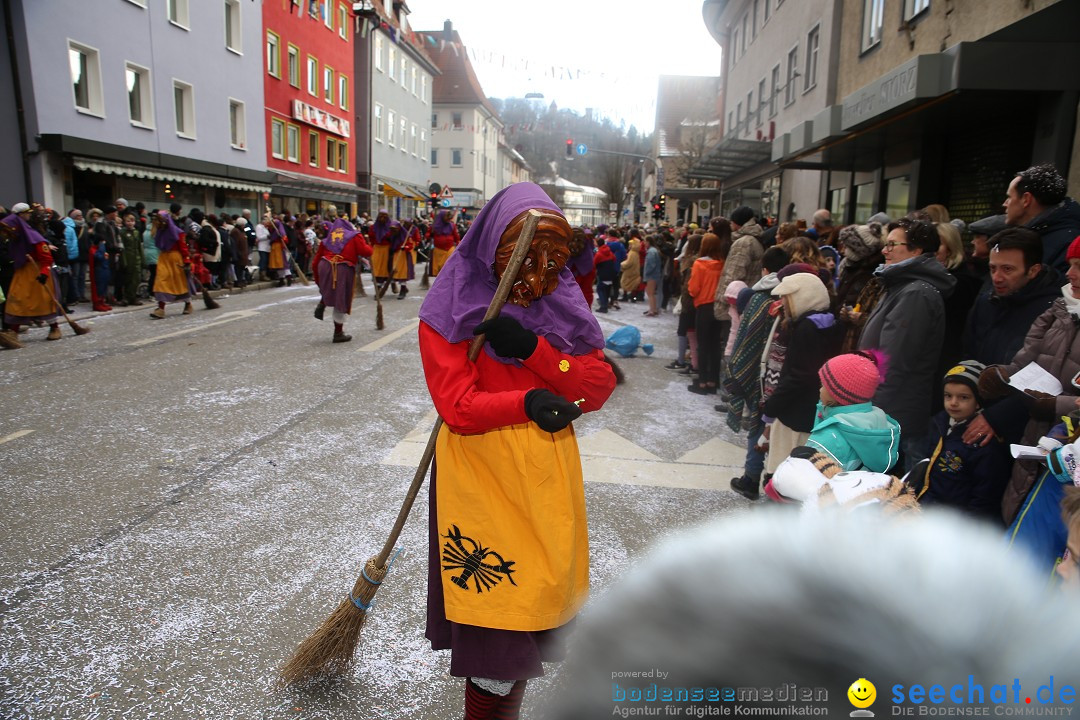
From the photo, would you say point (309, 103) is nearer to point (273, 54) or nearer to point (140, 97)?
point (273, 54)

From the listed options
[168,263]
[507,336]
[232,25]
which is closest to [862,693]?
[507,336]

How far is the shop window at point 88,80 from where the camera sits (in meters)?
17.0

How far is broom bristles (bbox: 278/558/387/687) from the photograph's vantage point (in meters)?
2.79

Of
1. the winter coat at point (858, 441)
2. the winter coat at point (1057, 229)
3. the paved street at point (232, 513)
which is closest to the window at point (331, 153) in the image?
the paved street at point (232, 513)

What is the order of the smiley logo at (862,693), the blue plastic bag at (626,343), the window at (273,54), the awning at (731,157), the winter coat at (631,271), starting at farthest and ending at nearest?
the window at (273,54), the awning at (731,157), the winter coat at (631,271), the blue plastic bag at (626,343), the smiley logo at (862,693)

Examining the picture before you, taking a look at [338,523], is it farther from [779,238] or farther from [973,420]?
[779,238]

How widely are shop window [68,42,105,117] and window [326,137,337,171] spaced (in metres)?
16.1

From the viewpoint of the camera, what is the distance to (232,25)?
24.2 metres

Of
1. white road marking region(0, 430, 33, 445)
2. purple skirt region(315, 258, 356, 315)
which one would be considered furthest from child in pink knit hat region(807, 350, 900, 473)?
purple skirt region(315, 258, 356, 315)

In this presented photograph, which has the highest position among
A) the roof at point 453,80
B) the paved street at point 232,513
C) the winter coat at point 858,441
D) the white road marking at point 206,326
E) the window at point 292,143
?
the roof at point 453,80

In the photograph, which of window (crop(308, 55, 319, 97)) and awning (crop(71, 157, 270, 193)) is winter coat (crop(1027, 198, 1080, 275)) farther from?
window (crop(308, 55, 319, 97))

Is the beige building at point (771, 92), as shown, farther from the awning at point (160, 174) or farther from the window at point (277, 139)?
the window at point (277, 139)

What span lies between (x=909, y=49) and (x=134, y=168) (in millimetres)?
17229

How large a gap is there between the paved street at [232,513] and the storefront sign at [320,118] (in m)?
23.0
